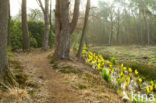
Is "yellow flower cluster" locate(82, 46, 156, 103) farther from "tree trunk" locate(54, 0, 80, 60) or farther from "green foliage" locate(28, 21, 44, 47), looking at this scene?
"green foliage" locate(28, 21, 44, 47)

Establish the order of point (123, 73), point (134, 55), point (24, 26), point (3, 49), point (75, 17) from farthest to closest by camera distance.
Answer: point (134, 55)
point (24, 26)
point (75, 17)
point (123, 73)
point (3, 49)

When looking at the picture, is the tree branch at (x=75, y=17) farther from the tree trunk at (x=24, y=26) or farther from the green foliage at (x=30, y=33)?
the green foliage at (x=30, y=33)

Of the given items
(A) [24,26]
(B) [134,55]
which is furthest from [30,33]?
(B) [134,55]

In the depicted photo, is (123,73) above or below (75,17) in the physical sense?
below

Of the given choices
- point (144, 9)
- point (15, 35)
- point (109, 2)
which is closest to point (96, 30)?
point (109, 2)

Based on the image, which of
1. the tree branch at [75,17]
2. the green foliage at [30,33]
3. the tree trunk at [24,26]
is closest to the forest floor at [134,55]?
the tree branch at [75,17]

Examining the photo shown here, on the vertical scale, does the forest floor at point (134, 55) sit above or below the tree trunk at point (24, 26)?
below

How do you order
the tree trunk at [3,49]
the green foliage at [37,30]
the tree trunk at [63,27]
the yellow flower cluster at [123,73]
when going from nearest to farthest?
the tree trunk at [3,49], the yellow flower cluster at [123,73], the tree trunk at [63,27], the green foliage at [37,30]

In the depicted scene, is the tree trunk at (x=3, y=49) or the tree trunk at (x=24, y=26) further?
the tree trunk at (x=24, y=26)

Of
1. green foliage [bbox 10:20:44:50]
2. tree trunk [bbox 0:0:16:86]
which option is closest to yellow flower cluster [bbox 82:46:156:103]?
tree trunk [bbox 0:0:16:86]

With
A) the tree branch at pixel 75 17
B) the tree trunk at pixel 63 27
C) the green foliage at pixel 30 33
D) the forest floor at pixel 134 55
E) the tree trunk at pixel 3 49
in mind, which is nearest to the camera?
the tree trunk at pixel 3 49

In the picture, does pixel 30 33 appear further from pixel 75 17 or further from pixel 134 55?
pixel 134 55

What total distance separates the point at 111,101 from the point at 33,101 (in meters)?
1.70

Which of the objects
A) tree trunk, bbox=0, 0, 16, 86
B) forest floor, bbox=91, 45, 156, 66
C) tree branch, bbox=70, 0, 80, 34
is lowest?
forest floor, bbox=91, 45, 156, 66
